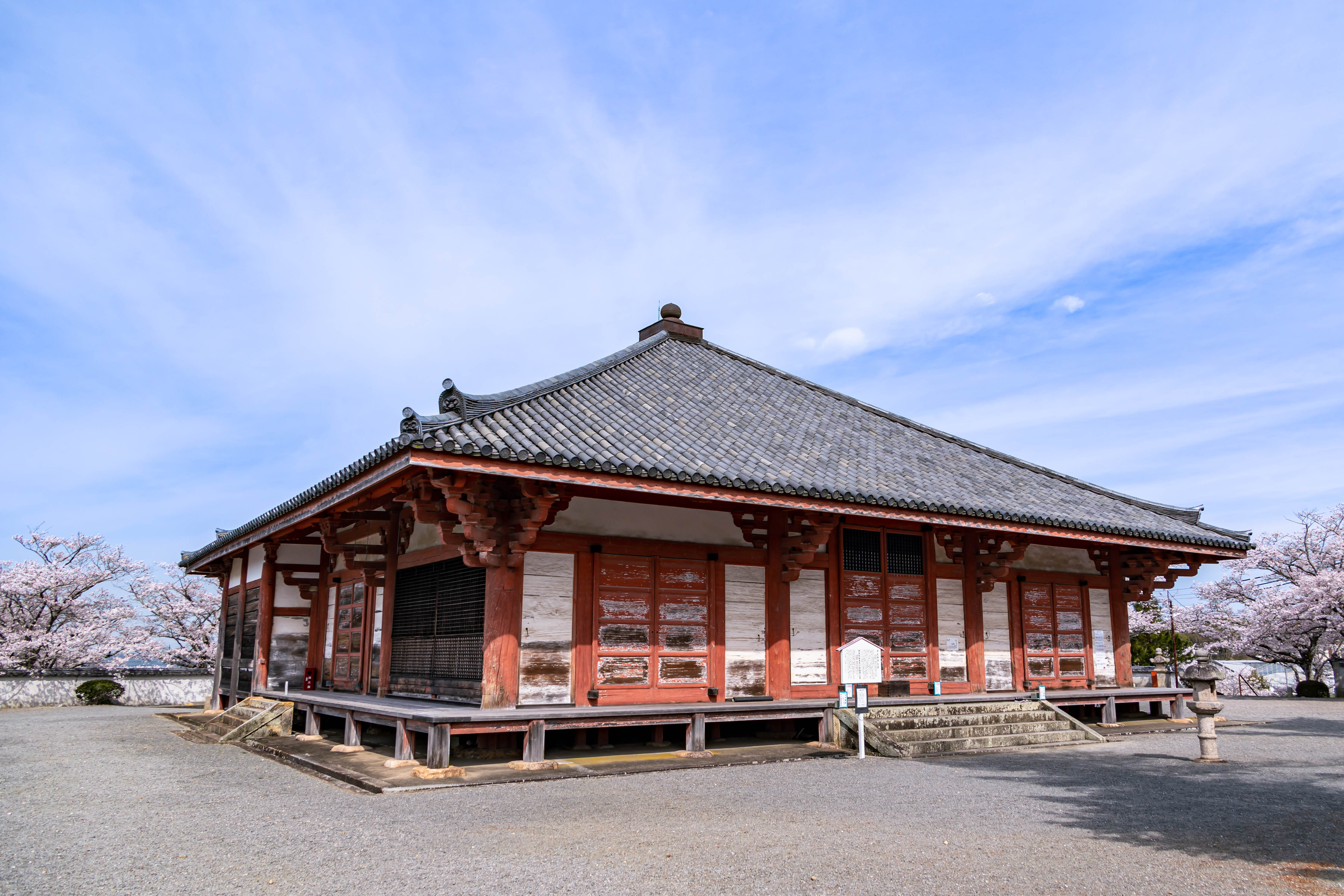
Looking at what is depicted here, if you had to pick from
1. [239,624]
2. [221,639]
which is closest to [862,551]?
[239,624]

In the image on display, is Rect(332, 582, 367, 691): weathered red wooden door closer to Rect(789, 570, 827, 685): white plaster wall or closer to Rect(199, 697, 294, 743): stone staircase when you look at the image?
Rect(199, 697, 294, 743): stone staircase

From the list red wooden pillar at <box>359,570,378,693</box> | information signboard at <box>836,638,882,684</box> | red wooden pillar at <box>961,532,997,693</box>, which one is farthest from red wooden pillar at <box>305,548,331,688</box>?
red wooden pillar at <box>961,532,997,693</box>

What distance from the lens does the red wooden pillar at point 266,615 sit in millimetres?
17375

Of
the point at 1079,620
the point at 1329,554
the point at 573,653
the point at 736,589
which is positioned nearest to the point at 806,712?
the point at 736,589

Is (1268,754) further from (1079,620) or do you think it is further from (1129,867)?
(1129,867)

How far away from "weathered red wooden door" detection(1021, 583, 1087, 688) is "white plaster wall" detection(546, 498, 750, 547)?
6.22m

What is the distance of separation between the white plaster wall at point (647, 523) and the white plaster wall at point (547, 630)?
502 millimetres

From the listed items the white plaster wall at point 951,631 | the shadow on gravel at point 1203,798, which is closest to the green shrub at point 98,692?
the white plaster wall at point 951,631

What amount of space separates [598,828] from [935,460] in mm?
10921

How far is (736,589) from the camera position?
12438 millimetres

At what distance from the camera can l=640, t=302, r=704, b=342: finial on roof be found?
59.6ft

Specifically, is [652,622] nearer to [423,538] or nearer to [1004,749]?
[423,538]

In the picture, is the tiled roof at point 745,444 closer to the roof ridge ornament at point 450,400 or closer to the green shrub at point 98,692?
the roof ridge ornament at point 450,400

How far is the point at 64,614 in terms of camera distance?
1229 inches
